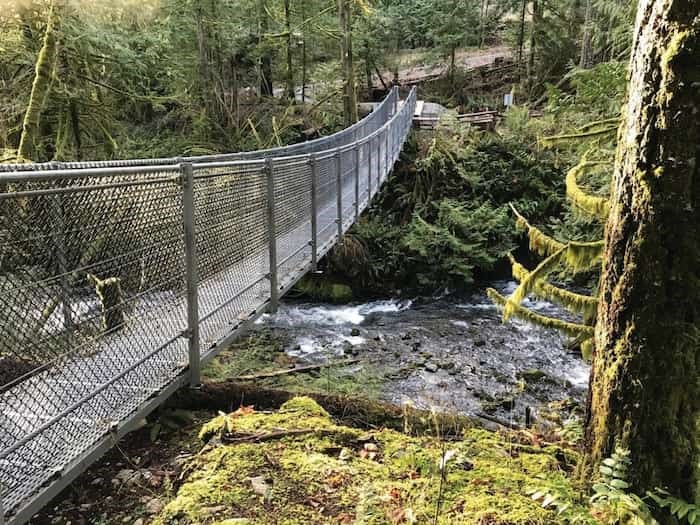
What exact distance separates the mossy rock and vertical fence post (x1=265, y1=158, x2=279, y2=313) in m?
0.88

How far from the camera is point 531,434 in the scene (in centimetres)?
303

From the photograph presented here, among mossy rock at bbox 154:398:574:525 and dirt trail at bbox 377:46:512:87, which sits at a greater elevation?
dirt trail at bbox 377:46:512:87

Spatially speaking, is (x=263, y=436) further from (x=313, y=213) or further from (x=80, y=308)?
(x=313, y=213)

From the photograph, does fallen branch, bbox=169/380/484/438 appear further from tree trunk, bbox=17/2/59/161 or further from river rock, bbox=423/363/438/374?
tree trunk, bbox=17/2/59/161

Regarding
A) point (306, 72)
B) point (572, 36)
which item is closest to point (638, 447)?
point (306, 72)

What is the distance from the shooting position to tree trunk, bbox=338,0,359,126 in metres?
10.6

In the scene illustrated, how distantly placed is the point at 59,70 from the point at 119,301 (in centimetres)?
582

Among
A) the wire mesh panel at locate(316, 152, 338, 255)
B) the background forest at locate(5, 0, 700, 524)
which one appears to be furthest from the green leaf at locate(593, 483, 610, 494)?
the wire mesh panel at locate(316, 152, 338, 255)

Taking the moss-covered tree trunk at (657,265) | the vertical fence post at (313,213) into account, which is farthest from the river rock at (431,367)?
the moss-covered tree trunk at (657,265)

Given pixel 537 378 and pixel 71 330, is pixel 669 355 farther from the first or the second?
pixel 537 378

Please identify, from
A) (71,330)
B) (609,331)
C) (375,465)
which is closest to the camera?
(71,330)

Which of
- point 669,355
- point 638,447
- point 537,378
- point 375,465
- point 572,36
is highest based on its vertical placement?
point 572,36

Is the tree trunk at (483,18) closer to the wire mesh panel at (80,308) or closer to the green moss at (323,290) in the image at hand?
the green moss at (323,290)

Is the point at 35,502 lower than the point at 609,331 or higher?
lower
